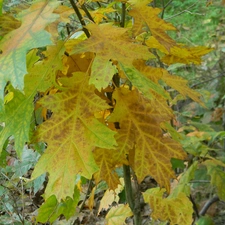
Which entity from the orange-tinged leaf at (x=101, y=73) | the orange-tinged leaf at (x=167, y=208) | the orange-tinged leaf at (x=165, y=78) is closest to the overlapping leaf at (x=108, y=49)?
the orange-tinged leaf at (x=101, y=73)

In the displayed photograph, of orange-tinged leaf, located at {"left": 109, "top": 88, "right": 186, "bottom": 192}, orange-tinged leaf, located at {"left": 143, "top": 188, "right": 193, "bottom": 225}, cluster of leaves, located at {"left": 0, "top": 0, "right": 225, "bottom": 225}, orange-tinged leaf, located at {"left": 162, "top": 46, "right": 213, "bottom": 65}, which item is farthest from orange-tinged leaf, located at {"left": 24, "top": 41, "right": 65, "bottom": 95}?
orange-tinged leaf, located at {"left": 143, "top": 188, "right": 193, "bottom": 225}

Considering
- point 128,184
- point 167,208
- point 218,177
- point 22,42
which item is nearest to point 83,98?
point 22,42

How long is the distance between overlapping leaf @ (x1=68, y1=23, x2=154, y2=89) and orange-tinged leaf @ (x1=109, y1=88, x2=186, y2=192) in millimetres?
127

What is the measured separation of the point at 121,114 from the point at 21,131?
0.22 metres

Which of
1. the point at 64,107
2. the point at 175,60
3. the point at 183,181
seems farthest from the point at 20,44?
the point at 183,181

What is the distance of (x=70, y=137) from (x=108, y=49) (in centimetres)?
20

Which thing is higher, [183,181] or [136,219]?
[136,219]

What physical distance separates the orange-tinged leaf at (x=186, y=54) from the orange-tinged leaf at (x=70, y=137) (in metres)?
0.28

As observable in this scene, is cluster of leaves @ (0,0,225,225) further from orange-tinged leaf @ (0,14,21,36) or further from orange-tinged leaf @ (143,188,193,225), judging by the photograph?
orange-tinged leaf @ (143,188,193,225)

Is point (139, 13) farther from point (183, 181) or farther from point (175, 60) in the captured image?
point (183, 181)

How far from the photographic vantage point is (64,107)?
2.61ft

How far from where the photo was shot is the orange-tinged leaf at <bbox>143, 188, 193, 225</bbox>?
3.69ft

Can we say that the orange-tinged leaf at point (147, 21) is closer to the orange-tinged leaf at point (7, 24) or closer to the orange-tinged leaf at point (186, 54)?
the orange-tinged leaf at point (186, 54)

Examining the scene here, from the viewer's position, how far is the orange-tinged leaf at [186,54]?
0.95m
